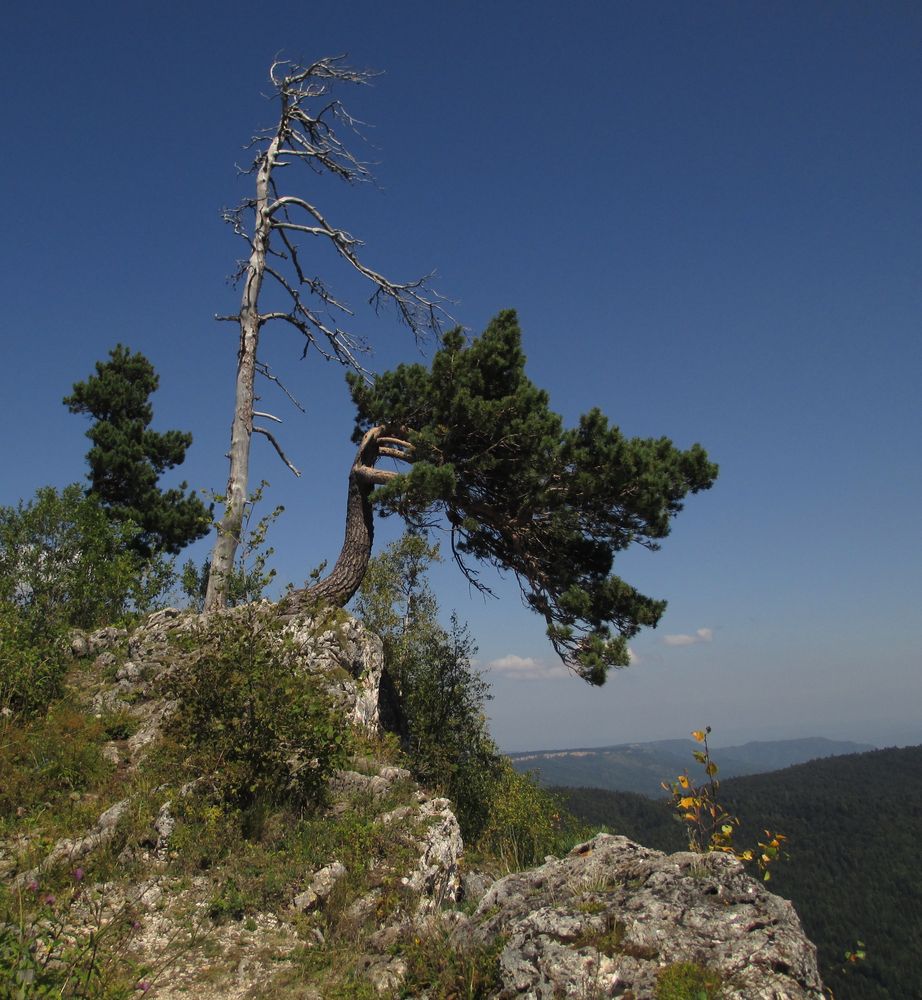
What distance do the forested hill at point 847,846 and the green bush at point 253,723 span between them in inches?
2717

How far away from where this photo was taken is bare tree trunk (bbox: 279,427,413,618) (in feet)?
44.5

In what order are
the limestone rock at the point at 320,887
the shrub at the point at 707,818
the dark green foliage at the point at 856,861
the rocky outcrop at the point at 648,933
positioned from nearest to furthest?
the rocky outcrop at the point at 648,933, the shrub at the point at 707,818, the limestone rock at the point at 320,887, the dark green foliage at the point at 856,861

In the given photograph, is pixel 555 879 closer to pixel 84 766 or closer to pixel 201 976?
pixel 201 976

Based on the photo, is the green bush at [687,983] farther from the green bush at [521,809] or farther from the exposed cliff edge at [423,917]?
the green bush at [521,809]

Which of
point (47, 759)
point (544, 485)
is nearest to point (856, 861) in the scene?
point (544, 485)

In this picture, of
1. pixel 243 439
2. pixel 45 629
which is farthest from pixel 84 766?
pixel 243 439

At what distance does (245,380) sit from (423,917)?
12.4m

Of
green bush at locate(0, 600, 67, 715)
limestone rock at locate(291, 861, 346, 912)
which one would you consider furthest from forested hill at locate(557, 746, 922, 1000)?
green bush at locate(0, 600, 67, 715)

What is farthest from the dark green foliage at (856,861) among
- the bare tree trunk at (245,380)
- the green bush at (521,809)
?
the bare tree trunk at (245,380)

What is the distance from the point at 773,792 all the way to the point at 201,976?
8598 inches

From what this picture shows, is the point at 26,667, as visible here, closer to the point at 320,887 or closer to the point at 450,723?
the point at 320,887

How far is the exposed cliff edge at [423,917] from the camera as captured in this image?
173 inches

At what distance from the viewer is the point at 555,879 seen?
5973mm

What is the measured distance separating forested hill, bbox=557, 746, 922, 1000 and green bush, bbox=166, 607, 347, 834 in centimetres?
6900
